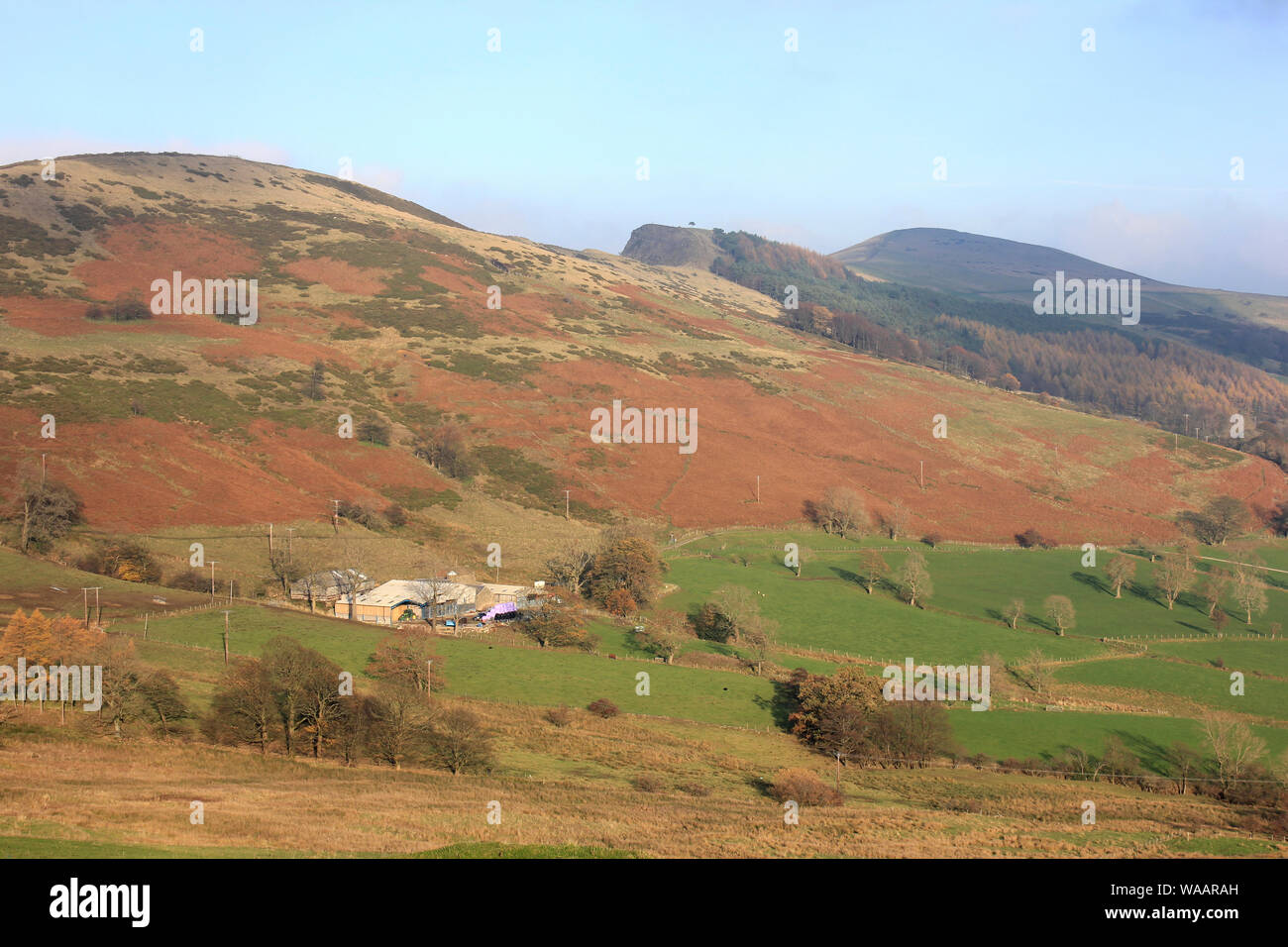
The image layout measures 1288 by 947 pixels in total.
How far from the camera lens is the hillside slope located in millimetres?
77125

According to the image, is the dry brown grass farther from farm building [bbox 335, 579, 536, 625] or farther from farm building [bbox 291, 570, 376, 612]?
farm building [bbox 291, 570, 376, 612]

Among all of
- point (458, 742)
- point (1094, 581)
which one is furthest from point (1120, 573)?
point (458, 742)

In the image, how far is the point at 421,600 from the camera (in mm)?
59875

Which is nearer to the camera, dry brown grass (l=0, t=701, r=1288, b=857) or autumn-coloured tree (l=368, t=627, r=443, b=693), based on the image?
dry brown grass (l=0, t=701, r=1288, b=857)

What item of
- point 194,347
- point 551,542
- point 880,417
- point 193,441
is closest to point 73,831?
point 551,542

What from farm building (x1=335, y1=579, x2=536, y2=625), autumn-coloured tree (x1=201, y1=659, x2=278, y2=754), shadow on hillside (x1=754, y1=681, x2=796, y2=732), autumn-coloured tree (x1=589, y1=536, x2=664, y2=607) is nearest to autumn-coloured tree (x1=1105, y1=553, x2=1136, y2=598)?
shadow on hillside (x1=754, y1=681, x2=796, y2=732)

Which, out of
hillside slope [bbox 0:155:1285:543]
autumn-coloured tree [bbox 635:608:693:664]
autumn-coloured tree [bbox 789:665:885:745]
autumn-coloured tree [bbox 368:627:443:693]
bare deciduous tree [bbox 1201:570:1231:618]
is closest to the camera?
autumn-coloured tree [bbox 789:665:885:745]

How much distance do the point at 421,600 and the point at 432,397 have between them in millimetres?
43542

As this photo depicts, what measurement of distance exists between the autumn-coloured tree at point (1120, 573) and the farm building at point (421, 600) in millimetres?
46676

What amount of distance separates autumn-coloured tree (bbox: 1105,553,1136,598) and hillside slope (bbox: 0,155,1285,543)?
14756mm

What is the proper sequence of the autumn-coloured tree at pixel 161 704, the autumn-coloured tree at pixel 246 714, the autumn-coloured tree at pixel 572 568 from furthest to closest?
A: the autumn-coloured tree at pixel 572 568
the autumn-coloured tree at pixel 161 704
the autumn-coloured tree at pixel 246 714

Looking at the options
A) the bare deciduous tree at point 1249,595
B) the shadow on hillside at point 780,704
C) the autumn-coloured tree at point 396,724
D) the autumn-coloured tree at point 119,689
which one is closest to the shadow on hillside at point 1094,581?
the bare deciduous tree at point 1249,595

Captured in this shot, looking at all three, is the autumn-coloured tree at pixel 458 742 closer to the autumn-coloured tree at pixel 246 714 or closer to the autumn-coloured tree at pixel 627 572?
the autumn-coloured tree at pixel 246 714

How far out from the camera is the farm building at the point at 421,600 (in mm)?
58781
